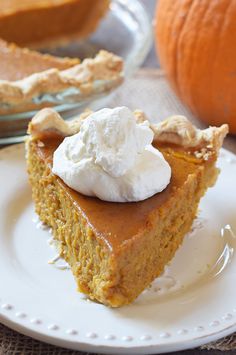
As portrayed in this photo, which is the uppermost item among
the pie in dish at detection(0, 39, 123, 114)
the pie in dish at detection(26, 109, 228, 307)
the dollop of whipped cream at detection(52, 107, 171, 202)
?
the dollop of whipped cream at detection(52, 107, 171, 202)

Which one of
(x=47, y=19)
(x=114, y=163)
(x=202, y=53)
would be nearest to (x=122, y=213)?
(x=114, y=163)

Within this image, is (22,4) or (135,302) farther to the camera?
(22,4)

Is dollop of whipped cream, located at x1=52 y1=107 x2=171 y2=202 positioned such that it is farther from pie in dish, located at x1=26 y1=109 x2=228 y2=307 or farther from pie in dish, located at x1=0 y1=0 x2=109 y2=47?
pie in dish, located at x1=0 y1=0 x2=109 y2=47

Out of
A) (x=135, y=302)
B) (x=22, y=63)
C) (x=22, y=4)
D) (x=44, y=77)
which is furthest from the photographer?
(x=22, y=4)

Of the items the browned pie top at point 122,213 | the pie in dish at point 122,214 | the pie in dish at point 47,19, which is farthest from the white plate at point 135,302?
the pie in dish at point 47,19

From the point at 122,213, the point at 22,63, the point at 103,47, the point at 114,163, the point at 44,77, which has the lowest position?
the point at 103,47

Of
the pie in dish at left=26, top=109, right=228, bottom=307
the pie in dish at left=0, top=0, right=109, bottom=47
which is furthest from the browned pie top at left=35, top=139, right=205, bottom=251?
the pie in dish at left=0, top=0, right=109, bottom=47

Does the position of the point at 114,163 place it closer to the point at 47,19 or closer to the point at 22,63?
the point at 22,63

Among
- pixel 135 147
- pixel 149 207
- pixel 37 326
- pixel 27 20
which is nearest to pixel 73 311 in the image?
pixel 37 326
